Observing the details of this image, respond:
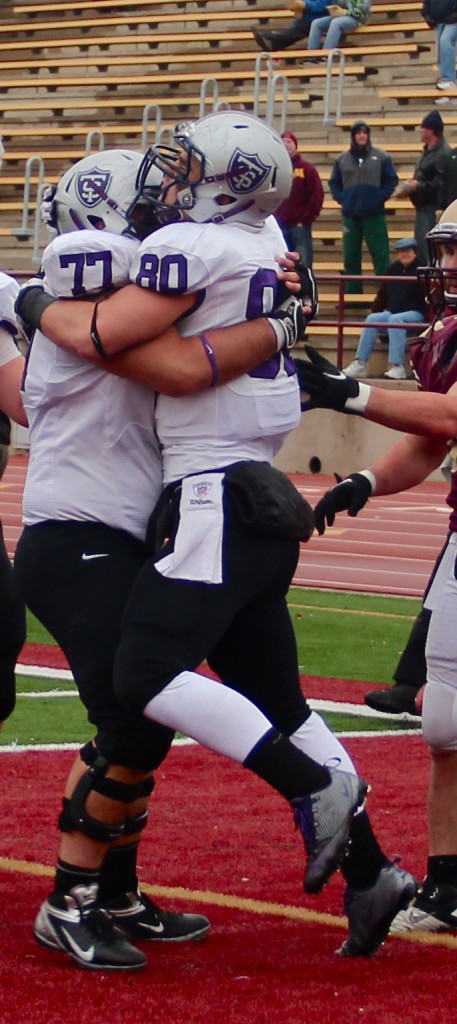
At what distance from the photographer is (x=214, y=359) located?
11.0ft

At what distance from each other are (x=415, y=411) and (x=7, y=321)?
1.05m

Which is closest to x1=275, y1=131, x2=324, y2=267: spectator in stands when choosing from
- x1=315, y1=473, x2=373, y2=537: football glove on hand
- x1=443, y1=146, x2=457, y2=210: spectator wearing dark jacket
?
x1=443, y1=146, x2=457, y2=210: spectator wearing dark jacket

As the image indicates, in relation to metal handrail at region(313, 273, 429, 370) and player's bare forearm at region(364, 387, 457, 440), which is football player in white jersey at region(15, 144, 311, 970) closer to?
player's bare forearm at region(364, 387, 457, 440)

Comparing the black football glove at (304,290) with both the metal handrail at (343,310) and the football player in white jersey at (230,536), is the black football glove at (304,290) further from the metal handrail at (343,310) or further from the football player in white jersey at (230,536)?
the metal handrail at (343,310)

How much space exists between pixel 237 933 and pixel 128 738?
23.7 inches

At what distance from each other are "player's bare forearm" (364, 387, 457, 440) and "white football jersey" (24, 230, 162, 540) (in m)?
0.46

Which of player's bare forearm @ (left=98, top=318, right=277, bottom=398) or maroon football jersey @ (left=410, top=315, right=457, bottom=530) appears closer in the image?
player's bare forearm @ (left=98, top=318, right=277, bottom=398)

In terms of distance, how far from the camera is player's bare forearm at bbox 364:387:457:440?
11.7 ft

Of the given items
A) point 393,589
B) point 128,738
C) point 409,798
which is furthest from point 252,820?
point 393,589

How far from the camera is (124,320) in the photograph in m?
3.32

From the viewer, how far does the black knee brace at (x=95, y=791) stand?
11.3 feet

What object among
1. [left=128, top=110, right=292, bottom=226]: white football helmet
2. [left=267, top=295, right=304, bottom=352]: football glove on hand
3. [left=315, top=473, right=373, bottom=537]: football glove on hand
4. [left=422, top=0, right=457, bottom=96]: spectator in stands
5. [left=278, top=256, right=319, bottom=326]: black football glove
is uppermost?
[left=422, top=0, right=457, bottom=96]: spectator in stands

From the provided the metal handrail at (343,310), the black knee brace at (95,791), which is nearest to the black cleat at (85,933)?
the black knee brace at (95,791)

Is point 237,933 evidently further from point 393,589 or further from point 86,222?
point 393,589
